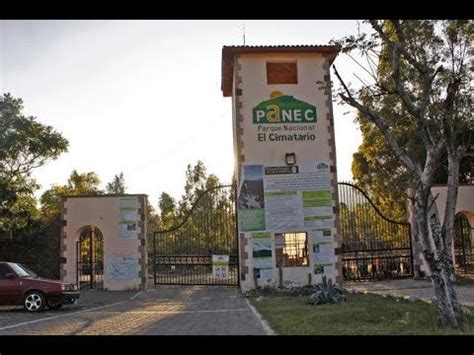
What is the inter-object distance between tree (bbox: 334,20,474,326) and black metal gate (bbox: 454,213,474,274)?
900 cm

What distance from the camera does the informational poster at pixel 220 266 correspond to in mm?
18500

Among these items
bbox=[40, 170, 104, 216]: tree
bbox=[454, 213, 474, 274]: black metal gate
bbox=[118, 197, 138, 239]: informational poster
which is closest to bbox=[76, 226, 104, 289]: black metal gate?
bbox=[118, 197, 138, 239]: informational poster

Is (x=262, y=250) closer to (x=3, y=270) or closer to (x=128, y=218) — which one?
(x=128, y=218)

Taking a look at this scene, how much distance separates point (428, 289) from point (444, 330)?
7.21 metres

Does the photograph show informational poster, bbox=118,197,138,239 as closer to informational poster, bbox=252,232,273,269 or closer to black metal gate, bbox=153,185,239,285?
black metal gate, bbox=153,185,239,285

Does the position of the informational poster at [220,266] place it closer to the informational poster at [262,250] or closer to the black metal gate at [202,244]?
the black metal gate at [202,244]

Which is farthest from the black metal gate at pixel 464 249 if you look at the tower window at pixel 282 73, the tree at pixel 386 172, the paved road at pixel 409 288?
the tower window at pixel 282 73

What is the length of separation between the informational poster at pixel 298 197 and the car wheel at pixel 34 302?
6703 millimetres

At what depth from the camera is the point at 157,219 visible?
42938mm

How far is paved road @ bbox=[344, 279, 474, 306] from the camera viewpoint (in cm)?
1349

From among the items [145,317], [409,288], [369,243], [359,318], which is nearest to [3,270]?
[145,317]
